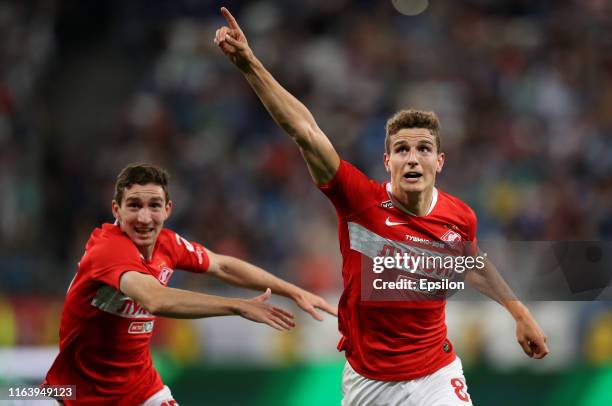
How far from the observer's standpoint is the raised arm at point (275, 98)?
17.0 feet

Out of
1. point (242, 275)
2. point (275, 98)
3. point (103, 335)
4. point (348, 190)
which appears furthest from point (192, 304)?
point (242, 275)

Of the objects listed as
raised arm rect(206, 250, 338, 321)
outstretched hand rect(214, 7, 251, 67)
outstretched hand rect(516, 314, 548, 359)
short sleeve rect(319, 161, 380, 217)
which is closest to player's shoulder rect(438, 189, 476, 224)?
short sleeve rect(319, 161, 380, 217)

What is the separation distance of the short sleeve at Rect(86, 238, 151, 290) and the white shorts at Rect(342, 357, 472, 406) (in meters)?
1.40

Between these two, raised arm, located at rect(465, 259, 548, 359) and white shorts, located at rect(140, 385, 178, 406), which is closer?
raised arm, located at rect(465, 259, 548, 359)

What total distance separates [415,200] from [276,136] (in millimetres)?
8209

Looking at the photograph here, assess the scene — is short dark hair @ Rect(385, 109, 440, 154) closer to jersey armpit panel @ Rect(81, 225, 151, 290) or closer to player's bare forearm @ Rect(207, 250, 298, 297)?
player's bare forearm @ Rect(207, 250, 298, 297)

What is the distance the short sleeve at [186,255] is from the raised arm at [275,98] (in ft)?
4.77

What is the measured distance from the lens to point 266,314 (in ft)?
16.6

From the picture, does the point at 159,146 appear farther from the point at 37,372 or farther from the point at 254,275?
the point at 254,275

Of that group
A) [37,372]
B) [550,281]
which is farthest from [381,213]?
[37,372]

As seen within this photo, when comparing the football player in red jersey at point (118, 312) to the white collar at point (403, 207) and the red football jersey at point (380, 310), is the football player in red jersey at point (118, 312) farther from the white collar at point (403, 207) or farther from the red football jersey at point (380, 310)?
the white collar at point (403, 207)

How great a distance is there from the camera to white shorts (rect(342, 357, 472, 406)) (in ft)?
18.7

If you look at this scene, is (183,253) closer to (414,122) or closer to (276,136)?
(414,122)

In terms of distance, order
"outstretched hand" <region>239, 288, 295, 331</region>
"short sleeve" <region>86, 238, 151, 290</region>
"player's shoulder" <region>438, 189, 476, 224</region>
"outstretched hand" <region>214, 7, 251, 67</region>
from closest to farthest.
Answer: "outstretched hand" <region>239, 288, 295, 331</region>, "outstretched hand" <region>214, 7, 251, 67</region>, "short sleeve" <region>86, 238, 151, 290</region>, "player's shoulder" <region>438, 189, 476, 224</region>
